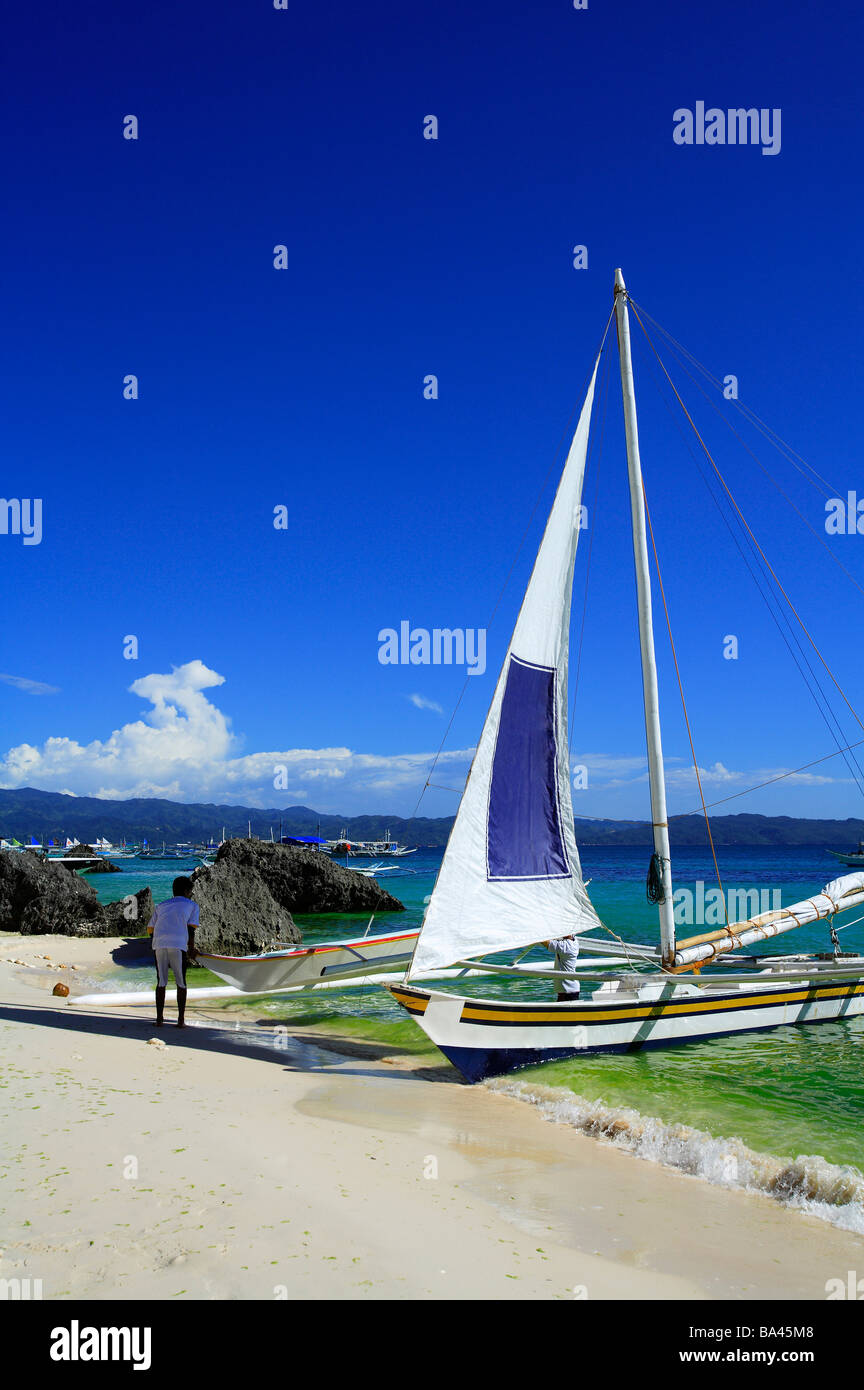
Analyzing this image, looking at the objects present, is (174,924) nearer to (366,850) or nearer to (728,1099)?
(728,1099)

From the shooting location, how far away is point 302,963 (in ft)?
47.9

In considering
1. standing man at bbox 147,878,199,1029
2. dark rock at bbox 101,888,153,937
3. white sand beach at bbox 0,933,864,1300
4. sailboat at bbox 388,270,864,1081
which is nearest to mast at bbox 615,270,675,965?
sailboat at bbox 388,270,864,1081

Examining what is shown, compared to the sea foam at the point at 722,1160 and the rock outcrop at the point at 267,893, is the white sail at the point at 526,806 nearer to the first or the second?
the sea foam at the point at 722,1160

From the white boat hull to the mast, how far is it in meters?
4.53

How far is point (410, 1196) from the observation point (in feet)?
21.8

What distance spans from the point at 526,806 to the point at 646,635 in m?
3.96

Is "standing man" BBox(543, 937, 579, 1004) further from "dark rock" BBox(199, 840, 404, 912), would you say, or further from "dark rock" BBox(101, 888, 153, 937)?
"dark rock" BBox(199, 840, 404, 912)

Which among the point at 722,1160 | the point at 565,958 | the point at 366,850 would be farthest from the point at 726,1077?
the point at 366,850

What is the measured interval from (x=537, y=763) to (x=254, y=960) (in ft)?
22.4

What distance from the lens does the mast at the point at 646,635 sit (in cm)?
1319
